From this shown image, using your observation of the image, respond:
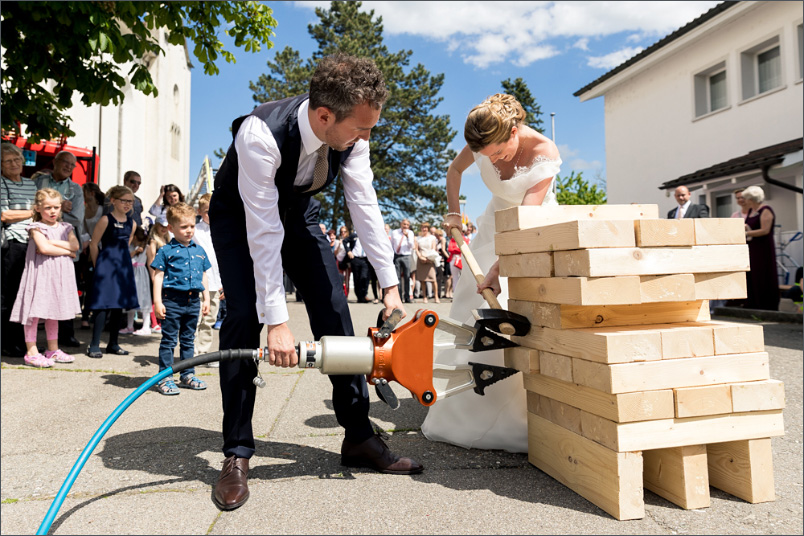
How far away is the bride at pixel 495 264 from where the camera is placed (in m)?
3.09

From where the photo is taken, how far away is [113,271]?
5.94m

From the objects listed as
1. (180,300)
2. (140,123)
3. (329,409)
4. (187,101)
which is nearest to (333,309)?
(329,409)

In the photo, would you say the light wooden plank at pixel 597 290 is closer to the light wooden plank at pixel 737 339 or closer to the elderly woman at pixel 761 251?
the light wooden plank at pixel 737 339

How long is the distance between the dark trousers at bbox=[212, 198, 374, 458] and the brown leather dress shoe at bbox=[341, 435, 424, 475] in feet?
0.14

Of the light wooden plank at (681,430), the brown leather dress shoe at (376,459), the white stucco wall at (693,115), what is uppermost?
the white stucco wall at (693,115)

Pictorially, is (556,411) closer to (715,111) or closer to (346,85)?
(346,85)

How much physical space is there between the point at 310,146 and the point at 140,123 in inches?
1026

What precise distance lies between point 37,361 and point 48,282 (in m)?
0.75

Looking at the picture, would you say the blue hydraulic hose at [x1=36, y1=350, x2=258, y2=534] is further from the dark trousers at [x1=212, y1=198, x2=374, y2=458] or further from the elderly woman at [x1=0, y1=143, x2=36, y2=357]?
the elderly woman at [x1=0, y1=143, x2=36, y2=357]

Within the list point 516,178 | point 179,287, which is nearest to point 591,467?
point 516,178

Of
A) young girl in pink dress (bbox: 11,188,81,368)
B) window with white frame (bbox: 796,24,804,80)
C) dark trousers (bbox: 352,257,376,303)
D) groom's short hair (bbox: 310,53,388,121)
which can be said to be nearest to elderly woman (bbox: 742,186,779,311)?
window with white frame (bbox: 796,24,804,80)

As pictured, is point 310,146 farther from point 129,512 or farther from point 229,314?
point 129,512

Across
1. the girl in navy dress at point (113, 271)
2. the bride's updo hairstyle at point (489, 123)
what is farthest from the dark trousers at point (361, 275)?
the bride's updo hairstyle at point (489, 123)

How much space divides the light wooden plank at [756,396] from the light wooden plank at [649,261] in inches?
19.1
